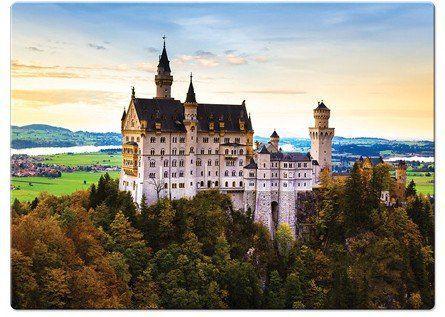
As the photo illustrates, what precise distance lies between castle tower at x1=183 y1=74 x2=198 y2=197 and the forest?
94cm

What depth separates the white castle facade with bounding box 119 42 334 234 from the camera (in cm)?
3119

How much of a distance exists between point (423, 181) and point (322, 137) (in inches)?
214

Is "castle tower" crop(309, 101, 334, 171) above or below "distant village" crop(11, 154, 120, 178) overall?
above

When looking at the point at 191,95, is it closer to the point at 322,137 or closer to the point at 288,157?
the point at 288,157

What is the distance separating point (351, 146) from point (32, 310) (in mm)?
15144

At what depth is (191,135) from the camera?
3203 cm

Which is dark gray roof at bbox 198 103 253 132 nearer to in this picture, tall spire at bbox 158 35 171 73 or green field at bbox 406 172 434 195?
tall spire at bbox 158 35 171 73

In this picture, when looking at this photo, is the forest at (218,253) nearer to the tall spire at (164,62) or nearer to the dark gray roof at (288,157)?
the dark gray roof at (288,157)

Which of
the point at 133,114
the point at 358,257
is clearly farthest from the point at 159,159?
the point at 358,257

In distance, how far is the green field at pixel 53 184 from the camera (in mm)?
27250

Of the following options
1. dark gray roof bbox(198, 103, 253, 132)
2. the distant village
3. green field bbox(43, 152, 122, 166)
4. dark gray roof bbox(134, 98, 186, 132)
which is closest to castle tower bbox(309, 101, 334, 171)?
dark gray roof bbox(198, 103, 253, 132)

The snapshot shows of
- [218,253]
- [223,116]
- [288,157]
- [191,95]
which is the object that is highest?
[191,95]

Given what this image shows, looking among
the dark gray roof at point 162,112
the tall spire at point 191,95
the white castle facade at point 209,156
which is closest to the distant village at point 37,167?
the white castle facade at point 209,156

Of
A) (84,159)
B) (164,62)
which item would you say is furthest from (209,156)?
(84,159)
